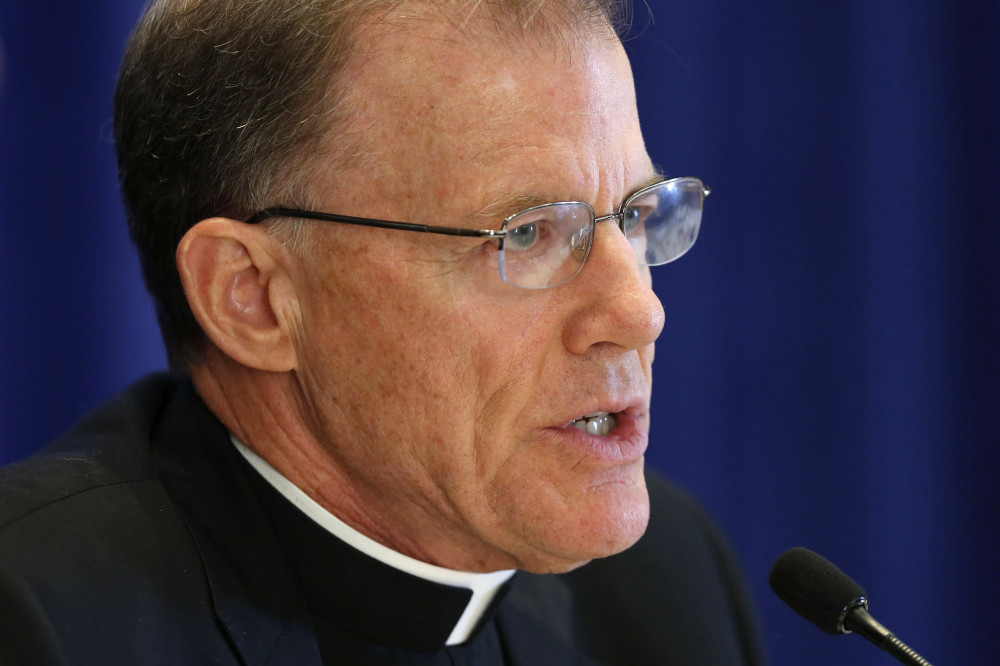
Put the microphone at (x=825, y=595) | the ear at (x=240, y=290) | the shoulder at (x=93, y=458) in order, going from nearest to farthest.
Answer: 1. the microphone at (x=825, y=595)
2. the shoulder at (x=93, y=458)
3. the ear at (x=240, y=290)

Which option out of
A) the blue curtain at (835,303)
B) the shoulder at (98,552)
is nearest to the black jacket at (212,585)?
the shoulder at (98,552)

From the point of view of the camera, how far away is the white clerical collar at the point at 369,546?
4.60ft

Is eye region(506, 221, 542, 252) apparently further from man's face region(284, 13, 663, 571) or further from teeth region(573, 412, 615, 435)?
teeth region(573, 412, 615, 435)

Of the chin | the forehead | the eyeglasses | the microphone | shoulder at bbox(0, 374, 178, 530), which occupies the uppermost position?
the forehead

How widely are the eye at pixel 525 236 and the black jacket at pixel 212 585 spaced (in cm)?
49

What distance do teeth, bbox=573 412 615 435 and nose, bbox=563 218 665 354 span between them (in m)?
0.12

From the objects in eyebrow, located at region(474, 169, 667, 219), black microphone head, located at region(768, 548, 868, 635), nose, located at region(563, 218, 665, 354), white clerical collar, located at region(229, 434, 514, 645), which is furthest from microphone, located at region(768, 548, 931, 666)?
eyebrow, located at region(474, 169, 667, 219)

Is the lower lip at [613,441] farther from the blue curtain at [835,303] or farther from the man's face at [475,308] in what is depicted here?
the blue curtain at [835,303]

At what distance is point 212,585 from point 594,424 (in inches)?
21.4

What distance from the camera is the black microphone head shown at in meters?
1.15

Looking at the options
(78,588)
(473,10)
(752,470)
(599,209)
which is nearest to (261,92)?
(473,10)

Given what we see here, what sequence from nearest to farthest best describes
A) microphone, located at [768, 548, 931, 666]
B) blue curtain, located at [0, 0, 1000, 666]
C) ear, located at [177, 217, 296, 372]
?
1. microphone, located at [768, 548, 931, 666]
2. ear, located at [177, 217, 296, 372]
3. blue curtain, located at [0, 0, 1000, 666]

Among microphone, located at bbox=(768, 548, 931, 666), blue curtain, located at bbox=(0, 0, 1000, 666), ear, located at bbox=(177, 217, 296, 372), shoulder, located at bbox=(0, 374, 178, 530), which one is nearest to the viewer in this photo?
microphone, located at bbox=(768, 548, 931, 666)

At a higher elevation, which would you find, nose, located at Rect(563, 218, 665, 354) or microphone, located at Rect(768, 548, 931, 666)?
nose, located at Rect(563, 218, 665, 354)
